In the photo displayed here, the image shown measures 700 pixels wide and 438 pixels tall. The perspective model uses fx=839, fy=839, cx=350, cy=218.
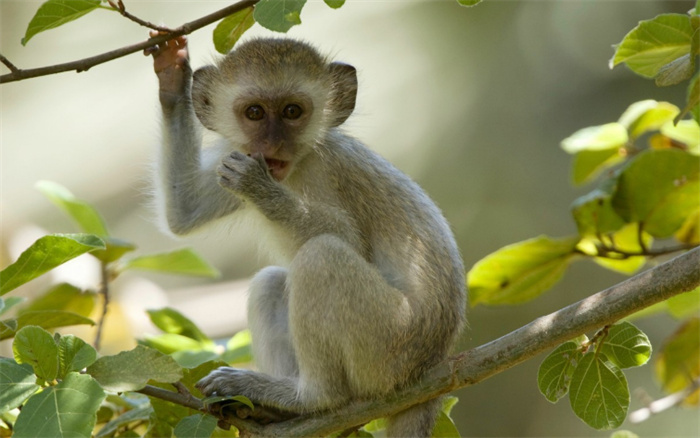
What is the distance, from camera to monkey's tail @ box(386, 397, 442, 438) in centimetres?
405

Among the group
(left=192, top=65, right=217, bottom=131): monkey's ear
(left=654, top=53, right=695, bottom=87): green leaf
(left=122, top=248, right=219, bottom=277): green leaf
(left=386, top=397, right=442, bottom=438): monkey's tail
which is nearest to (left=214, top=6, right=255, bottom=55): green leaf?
(left=192, top=65, right=217, bottom=131): monkey's ear

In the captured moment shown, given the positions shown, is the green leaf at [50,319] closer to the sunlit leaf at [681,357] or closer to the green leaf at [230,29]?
the green leaf at [230,29]

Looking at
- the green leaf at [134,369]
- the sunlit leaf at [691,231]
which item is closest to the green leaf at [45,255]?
the green leaf at [134,369]

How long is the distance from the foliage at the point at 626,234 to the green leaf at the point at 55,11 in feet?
7.28

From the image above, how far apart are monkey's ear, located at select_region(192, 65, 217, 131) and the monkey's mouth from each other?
0.67 m

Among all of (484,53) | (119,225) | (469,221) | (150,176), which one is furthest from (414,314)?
(484,53)

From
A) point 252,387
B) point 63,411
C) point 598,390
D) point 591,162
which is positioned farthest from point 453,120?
point 63,411

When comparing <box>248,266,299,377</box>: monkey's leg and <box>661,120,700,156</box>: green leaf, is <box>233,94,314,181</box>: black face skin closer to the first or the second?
<box>248,266,299,377</box>: monkey's leg

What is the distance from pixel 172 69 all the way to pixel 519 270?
233 cm

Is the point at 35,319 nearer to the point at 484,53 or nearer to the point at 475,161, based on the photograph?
the point at 475,161

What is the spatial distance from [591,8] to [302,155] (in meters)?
10.2

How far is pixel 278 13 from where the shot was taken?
2959 millimetres

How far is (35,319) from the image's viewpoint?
374 centimetres

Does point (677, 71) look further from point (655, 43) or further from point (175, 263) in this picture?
point (175, 263)
